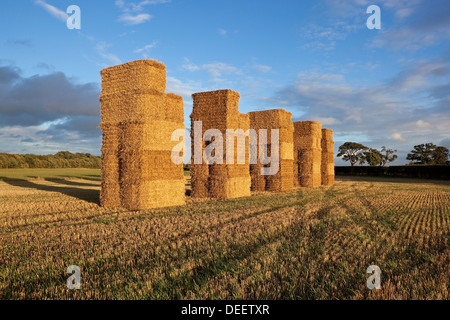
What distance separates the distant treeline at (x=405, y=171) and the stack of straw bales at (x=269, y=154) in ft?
117

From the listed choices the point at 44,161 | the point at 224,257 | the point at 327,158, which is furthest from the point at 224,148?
the point at 44,161

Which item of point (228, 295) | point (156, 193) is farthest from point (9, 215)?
point (228, 295)

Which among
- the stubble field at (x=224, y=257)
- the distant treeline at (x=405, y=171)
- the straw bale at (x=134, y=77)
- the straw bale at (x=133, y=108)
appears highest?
the straw bale at (x=134, y=77)

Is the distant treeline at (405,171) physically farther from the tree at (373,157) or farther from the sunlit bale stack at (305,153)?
the sunlit bale stack at (305,153)

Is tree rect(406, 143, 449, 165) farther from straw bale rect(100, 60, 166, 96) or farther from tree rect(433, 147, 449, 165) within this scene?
straw bale rect(100, 60, 166, 96)

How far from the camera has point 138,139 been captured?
40.6 feet

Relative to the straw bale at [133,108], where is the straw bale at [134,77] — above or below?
above

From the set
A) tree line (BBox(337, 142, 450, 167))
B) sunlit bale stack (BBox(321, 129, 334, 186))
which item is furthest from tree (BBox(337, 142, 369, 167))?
sunlit bale stack (BBox(321, 129, 334, 186))

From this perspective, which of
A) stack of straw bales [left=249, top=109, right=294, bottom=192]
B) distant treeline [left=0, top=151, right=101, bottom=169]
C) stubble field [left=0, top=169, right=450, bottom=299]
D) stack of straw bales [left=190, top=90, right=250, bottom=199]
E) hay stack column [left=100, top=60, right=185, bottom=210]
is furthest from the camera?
distant treeline [left=0, top=151, right=101, bottom=169]

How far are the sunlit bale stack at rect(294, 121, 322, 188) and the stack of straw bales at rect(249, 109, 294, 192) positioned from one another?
4952 mm

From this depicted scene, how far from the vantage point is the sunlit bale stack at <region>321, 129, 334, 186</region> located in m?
31.3

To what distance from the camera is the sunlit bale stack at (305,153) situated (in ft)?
88.2

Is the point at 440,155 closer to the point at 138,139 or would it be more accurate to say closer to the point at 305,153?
the point at 305,153

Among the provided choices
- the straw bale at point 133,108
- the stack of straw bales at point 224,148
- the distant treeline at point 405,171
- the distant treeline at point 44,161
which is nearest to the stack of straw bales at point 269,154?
the stack of straw bales at point 224,148
